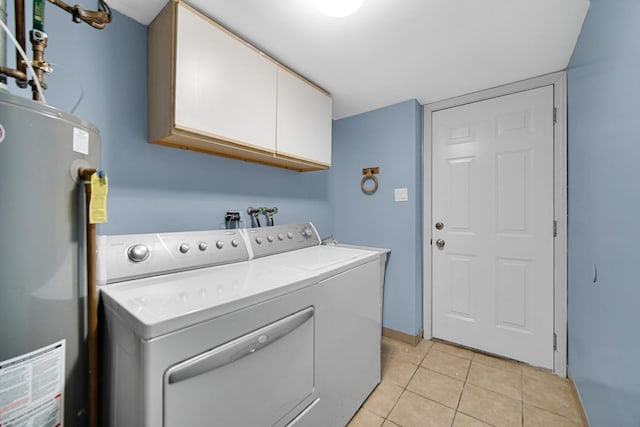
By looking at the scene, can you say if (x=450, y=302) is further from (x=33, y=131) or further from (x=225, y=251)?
(x=33, y=131)

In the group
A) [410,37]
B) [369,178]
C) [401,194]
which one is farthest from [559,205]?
[410,37]

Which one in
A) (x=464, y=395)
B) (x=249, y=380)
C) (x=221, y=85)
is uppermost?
(x=221, y=85)

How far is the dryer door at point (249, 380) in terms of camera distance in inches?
28.5

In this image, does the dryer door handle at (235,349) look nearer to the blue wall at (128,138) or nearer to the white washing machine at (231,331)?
the white washing machine at (231,331)

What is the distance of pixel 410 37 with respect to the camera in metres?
1.48

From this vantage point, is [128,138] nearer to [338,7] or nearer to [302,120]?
[302,120]

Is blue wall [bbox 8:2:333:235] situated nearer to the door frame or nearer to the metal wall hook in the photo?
the metal wall hook

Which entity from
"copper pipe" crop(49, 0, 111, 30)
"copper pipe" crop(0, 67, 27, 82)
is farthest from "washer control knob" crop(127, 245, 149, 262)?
"copper pipe" crop(49, 0, 111, 30)

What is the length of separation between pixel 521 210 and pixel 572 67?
38.8 inches

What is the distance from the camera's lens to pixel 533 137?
6.33 feet

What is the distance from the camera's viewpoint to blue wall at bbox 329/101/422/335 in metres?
2.27

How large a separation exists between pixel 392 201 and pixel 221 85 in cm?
169

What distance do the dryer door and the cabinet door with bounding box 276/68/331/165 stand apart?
1.16m

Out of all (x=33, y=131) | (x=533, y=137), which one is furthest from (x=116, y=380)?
(x=533, y=137)
